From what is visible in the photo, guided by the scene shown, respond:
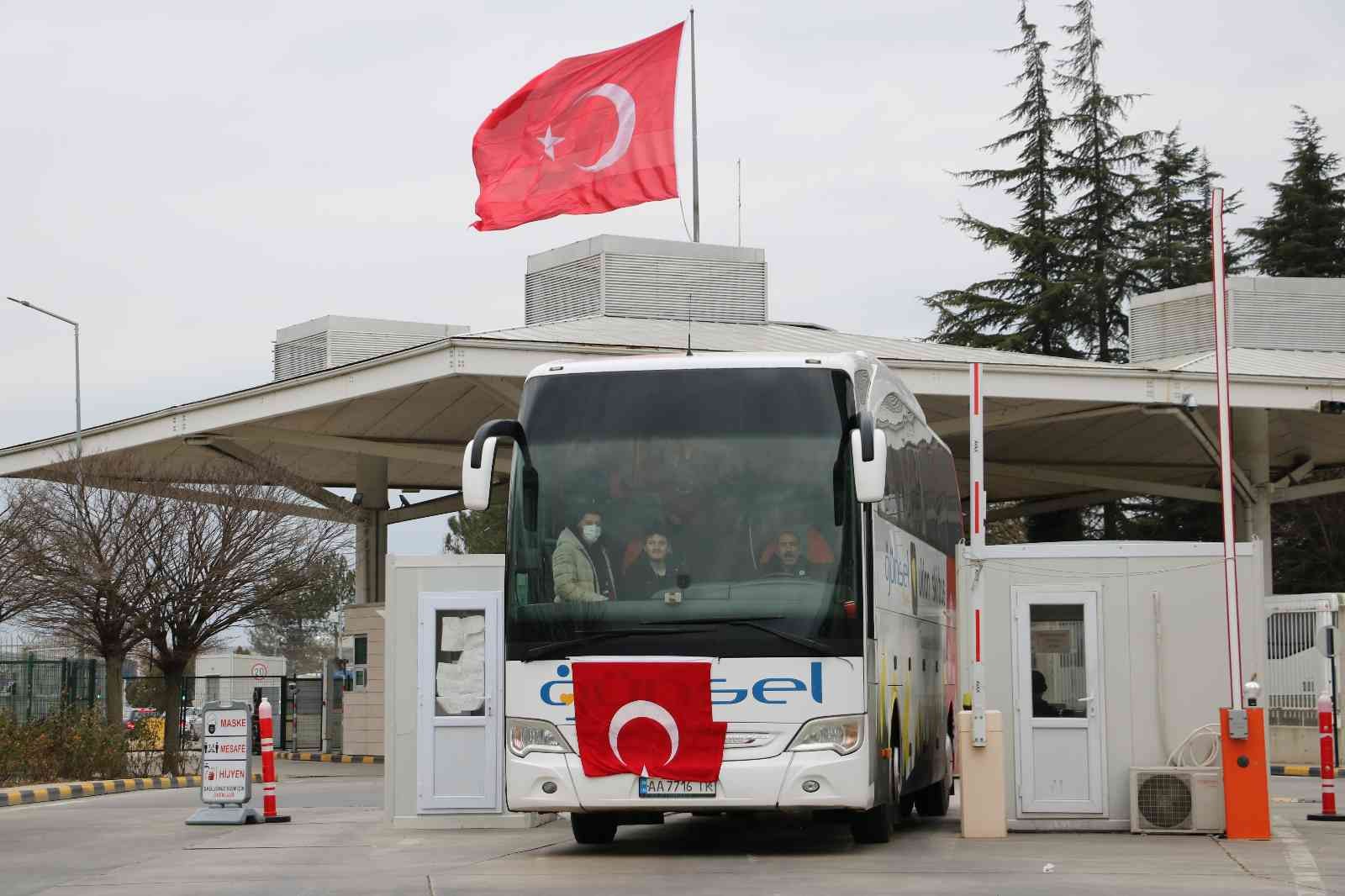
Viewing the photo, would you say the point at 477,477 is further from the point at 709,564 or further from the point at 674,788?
the point at 674,788

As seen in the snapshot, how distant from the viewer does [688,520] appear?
509 inches

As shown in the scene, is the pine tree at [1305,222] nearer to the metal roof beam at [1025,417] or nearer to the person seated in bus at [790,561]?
the metal roof beam at [1025,417]

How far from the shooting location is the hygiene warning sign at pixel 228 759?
1836 cm

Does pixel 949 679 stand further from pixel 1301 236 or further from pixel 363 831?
pixel 1301 236

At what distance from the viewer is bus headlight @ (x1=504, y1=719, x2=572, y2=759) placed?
1313 centimetres

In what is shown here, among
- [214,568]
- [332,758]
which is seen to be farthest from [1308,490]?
[214,568]

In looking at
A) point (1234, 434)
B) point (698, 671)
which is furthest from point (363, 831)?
point (1234, 434)

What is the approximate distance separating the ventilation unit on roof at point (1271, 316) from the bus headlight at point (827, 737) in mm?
27371

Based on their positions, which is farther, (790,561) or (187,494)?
(187,494)

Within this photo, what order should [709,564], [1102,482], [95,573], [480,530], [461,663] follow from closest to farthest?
[709,564], [461,663], [95,573], [1102,482], [480,530]

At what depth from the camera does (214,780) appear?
1841cm

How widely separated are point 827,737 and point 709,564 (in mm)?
1407

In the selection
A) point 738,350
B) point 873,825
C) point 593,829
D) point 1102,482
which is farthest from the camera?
point 1102,482

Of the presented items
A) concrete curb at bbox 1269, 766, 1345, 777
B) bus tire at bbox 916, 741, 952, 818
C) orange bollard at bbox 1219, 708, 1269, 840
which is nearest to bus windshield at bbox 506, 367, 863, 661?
orange bollard at bbox 1219, 708, 1269, 840
